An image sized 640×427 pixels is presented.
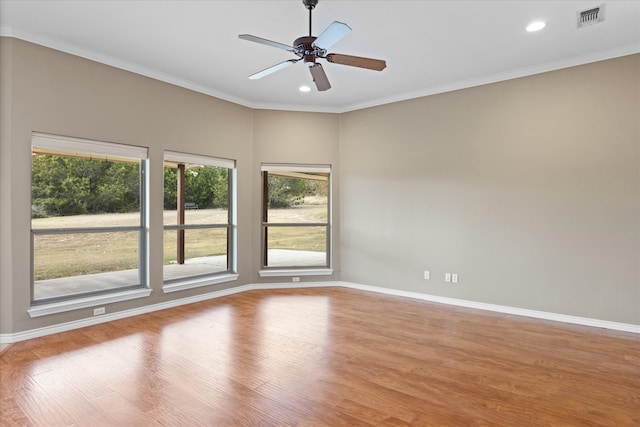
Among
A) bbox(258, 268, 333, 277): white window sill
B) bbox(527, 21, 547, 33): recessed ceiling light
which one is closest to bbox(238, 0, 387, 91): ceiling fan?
bbox(527, 21, 547, 33): recessed ceiling light

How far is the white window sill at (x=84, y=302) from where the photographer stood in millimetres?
3648

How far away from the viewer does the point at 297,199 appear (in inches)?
241

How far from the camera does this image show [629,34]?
140 inches

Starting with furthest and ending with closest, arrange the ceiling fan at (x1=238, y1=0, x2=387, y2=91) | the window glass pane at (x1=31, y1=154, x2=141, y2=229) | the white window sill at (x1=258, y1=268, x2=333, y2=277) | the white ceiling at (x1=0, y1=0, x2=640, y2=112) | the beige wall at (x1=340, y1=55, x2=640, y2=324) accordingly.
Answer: the white window sill at (x1=258, y1=268, x2=333, y2=277) → the beige wall at (x1=340, y1=55, x2=640, y2=324) → the window glass pane at (x1=31, y1=154, x2=141, y2=229) → the white ceiling at (x1=0, y1=0, x2=640, y2=112) → the ceiling fan at (x1=238, y1=0, x2=387, y2=91)

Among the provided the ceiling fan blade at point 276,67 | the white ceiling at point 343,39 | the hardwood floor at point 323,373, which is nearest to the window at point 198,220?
the hardwood floor at point 323,373

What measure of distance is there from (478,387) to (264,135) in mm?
4624

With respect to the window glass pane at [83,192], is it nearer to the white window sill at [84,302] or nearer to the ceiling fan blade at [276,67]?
the white window sill at [84,302]

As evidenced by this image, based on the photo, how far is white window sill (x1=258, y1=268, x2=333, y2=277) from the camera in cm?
590

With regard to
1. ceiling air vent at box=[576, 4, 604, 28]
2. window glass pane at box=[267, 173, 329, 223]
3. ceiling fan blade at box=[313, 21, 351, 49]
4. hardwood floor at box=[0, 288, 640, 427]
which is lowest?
hardwood floor at box=[0, 288, 640, 427]

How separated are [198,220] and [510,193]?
4238 mm

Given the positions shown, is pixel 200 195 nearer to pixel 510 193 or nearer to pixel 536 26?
pixel 510 193

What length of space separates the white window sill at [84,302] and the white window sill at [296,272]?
1.87 metres

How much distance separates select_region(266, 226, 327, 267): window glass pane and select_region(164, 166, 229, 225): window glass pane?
2.96 ft

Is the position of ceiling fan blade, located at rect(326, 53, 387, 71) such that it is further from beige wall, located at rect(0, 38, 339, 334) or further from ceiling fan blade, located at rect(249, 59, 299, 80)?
beige wall, located at rect(0, 38, 339, 334)
